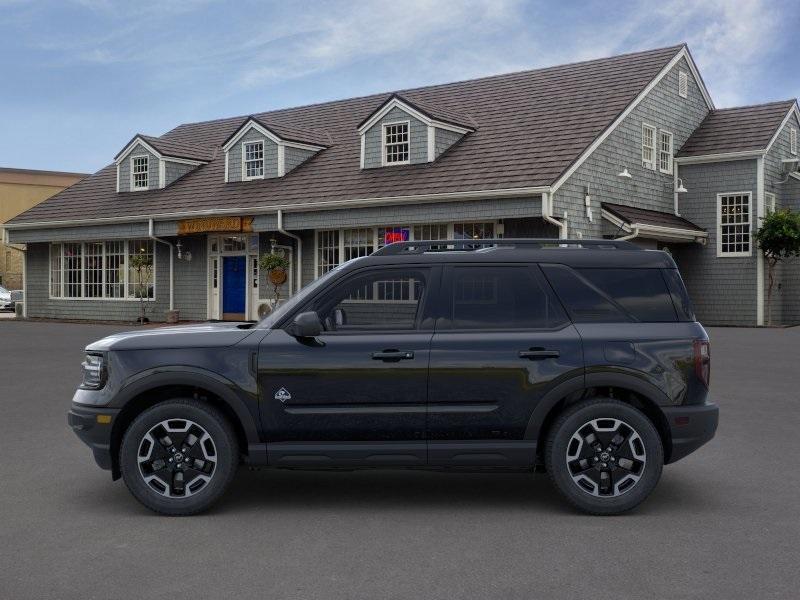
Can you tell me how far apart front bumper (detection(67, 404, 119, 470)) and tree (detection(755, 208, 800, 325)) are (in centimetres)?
2255

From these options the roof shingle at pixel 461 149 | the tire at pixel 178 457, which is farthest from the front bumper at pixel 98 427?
the roof shingle at pixel 461 149

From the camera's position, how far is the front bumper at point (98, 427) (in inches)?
237

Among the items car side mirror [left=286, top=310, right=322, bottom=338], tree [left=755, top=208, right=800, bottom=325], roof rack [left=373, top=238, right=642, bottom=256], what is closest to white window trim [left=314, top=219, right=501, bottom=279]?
tree [left=755, top=208, right=800, bottom=325]

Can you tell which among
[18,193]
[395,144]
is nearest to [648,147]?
[395,144]

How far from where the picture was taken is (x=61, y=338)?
74.4 ft

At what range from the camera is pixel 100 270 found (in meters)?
31.9

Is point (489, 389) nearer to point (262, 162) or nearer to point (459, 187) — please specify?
point (459, 187)

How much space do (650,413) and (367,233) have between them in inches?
790

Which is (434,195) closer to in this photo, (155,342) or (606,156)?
(606,156)

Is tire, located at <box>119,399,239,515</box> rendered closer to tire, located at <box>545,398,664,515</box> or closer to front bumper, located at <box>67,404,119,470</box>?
front bumper, located at <box>67,404,119,470</box>

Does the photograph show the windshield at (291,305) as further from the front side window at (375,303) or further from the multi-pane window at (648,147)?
the multi-pane window at (648,147)

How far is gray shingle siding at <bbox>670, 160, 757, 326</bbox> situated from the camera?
26.3 meters

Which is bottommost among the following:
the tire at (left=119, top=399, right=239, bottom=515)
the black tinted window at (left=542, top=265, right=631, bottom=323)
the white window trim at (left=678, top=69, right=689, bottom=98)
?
the tire at (left=119, top=399, right=239, bottom=515)

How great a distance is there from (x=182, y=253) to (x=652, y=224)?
14681 millimetres
